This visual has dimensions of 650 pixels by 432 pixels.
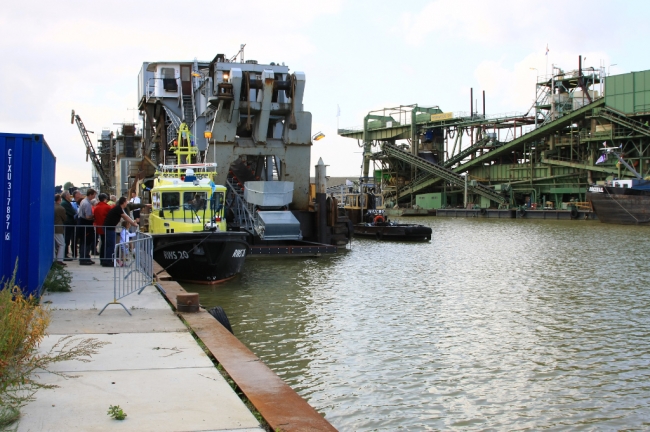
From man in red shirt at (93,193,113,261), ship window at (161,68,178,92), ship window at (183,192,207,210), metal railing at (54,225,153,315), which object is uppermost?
ship window at (161,68,178,92)

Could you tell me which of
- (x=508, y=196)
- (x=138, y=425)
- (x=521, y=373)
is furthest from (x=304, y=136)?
(x=508, y=196)

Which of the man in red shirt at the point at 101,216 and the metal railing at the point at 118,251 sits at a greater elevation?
the man in red shirt at the point at 101,216

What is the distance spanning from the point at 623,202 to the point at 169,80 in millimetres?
36457

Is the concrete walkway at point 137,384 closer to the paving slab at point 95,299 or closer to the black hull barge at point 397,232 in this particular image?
the paving slab at point 95,299

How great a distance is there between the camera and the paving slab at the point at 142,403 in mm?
5340

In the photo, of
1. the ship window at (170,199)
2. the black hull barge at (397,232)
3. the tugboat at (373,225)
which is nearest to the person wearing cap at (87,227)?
the ship window at (170,199)

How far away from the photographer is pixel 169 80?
37.1 meters

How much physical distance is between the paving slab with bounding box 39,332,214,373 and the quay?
11mm

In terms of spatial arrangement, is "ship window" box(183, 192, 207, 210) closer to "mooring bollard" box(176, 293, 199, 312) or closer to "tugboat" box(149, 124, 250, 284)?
"tugboat" box(149, 124, 250, 284)

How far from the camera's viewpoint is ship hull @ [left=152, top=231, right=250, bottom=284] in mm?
17922

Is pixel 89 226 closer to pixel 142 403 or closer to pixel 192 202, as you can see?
pixel 192 202

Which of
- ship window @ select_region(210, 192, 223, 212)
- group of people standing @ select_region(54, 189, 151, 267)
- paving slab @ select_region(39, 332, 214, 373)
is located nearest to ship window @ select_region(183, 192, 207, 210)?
ship window @ select_region(210, 192, 223, 212)

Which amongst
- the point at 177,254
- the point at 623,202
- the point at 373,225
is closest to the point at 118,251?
the point at 177,254

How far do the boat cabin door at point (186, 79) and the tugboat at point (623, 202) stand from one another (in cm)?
3508
